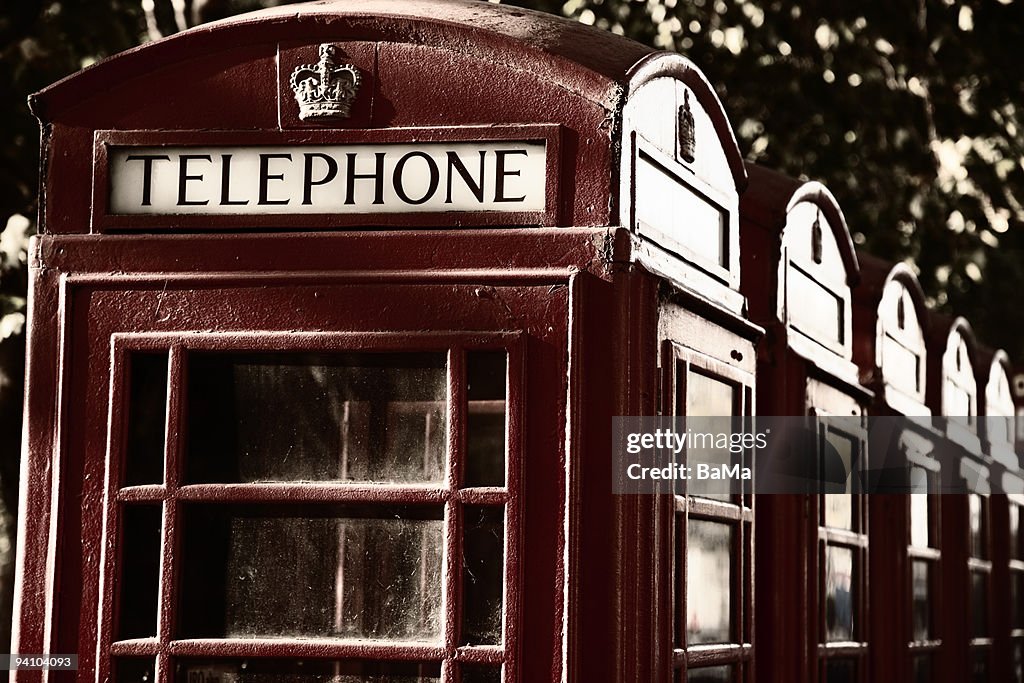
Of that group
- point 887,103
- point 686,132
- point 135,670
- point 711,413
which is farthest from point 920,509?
point 135,670

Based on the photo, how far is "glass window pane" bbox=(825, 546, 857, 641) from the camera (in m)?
4.91

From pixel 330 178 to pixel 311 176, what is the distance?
0.04 metres

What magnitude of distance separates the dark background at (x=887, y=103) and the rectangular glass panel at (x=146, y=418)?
17.3 ft

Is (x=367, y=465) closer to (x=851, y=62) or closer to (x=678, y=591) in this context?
(x=678, y=591)

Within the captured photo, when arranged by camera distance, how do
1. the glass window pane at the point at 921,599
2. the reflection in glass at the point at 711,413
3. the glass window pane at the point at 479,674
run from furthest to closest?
the glass window pane at the point at 921,599, the reflection in glass at the point at 711,413, the glass window pane at the point at 479,674

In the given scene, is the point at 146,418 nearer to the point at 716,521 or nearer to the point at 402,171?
the point at 402,171

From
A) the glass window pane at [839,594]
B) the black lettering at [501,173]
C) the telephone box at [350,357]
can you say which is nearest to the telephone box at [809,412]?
the glass window pane at [839,594]

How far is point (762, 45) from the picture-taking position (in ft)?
28.5

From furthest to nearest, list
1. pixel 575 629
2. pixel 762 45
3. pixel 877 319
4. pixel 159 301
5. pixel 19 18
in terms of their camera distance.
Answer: pixel 762 45 < pixel 19 18 < pixel 877 319 < pixel 159 301 < pixel 575 629

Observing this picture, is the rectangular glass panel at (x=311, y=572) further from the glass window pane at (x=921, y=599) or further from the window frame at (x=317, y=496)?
the glass window pane at (x=921, y=599)

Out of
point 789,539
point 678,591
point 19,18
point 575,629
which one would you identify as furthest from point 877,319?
point 19,18

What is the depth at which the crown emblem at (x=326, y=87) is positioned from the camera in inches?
129

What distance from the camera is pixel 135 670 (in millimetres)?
3184

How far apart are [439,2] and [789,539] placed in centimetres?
181
